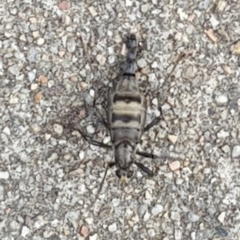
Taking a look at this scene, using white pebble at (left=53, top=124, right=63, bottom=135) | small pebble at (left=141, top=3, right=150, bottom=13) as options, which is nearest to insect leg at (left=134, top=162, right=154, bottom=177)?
white pebble at (left=53, top=124, right=63, bottom=135)

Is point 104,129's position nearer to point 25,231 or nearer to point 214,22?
point 25,231

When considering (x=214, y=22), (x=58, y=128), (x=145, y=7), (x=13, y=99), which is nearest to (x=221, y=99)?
(x=214, y=22)

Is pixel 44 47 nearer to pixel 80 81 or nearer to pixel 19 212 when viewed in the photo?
pixel 80 81

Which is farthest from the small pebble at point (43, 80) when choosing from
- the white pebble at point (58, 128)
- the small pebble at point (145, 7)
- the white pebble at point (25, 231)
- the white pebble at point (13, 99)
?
the white pebble at point (25, 231)

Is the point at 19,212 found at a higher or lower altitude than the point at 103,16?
lower

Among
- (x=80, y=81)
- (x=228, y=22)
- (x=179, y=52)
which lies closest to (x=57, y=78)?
(x=80, y=81)

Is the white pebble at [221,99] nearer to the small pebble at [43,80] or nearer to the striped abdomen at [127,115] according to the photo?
the striped abdomen at [127,115]
